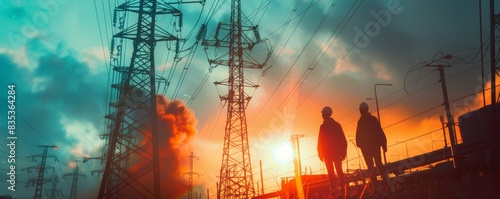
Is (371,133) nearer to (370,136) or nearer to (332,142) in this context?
(370,136)

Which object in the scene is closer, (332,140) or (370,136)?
(370,136)

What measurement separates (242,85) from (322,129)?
68.7 ft

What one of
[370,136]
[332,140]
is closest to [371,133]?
[370,136]

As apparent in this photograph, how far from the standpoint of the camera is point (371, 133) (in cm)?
820

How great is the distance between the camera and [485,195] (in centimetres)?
527

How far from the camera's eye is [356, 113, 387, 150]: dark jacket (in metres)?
8.18

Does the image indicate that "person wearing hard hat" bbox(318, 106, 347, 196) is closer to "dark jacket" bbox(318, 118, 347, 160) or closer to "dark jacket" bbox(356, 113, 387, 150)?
"dark jacket" bbox(318, 118, 347, 160)

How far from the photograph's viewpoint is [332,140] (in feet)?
28.7

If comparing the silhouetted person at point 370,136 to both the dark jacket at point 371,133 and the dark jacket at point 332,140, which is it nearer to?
the dark jacket at point 371,133

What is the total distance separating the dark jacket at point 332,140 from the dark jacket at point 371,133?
1.80 ft

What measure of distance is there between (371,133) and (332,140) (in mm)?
965

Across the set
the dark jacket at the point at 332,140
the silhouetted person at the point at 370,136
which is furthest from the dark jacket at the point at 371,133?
the dark jacket at the point at 332,140

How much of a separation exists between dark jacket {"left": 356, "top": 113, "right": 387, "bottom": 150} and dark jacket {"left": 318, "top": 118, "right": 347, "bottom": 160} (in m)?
0.55

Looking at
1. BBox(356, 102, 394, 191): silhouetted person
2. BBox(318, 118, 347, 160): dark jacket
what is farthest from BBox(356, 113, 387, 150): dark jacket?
BBox(318, 118, 347, 160): dark jacket
